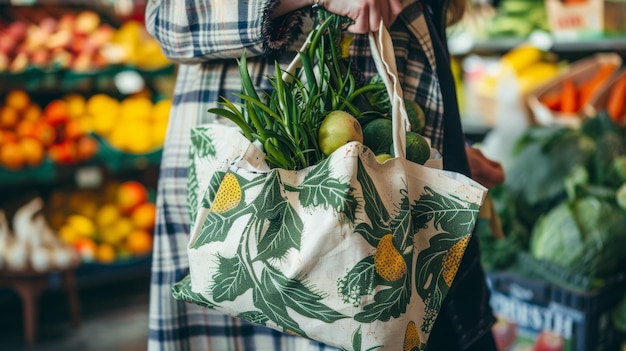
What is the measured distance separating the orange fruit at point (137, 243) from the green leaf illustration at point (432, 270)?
3206 mm

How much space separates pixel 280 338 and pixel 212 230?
1.30 feet

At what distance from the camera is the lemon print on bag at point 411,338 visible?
0.86 m

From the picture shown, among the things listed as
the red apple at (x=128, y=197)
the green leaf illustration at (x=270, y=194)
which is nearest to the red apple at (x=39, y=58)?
the red apple at (x=128, y=197)

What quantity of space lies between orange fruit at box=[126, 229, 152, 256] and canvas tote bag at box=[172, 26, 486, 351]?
3.07 m

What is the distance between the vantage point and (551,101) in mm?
2990

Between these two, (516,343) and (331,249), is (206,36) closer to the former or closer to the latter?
(331,249)

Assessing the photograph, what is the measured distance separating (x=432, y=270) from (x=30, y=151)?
3057 millimetres

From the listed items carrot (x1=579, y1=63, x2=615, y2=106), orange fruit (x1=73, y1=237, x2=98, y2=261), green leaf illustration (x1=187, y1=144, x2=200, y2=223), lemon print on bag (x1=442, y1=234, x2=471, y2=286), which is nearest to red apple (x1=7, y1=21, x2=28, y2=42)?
orange fruit (x1=73, y1=237, x2=98, y2=261)

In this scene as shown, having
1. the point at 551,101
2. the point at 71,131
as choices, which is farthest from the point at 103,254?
the point at 551,101

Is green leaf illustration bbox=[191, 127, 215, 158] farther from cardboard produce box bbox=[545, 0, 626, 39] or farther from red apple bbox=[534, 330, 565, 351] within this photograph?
cardboard produce box bbox=[545, 0, 626, 39]

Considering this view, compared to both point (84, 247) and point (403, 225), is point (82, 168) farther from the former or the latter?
point (403, 225)

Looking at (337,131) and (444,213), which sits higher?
(337,131)

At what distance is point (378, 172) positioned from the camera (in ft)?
2.82

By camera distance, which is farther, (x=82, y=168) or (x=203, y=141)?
(x=82, y=168)
